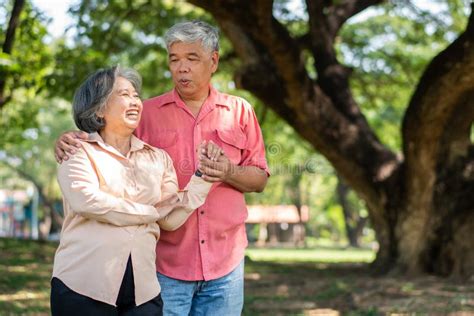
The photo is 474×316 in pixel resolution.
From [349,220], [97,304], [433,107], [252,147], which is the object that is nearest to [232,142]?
[252,147]

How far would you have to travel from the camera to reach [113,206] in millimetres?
3143

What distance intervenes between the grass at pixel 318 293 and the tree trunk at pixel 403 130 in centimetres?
61

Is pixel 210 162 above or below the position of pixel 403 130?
below

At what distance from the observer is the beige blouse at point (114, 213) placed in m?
3.12

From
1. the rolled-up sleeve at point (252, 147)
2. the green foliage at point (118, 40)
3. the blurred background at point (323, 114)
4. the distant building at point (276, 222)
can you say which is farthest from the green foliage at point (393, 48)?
the distant building at point (276, 222)

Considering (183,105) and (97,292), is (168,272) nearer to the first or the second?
(97,292)

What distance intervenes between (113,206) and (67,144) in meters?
0.35

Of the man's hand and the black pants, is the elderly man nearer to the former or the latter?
the black pants

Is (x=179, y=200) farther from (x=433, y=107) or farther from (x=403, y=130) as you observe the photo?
(x=403, y=130)

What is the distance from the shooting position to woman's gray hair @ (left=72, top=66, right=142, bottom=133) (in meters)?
3.28

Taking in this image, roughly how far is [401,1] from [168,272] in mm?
13396

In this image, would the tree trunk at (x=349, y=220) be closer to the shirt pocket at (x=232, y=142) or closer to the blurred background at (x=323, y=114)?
the blurred background at (x=323, y=114)

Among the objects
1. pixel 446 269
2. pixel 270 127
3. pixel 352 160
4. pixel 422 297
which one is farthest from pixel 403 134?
pixel 270 127

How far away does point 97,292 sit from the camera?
10.2 ft
